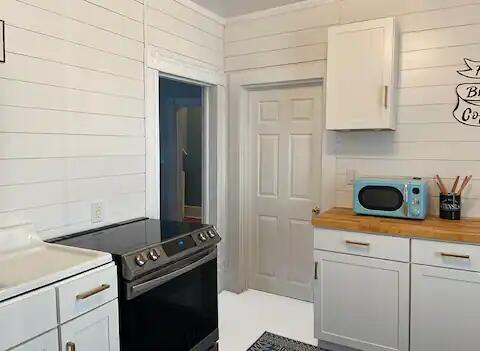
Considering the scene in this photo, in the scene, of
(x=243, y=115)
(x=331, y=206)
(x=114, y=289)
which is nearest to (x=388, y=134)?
(x=331, y=206)

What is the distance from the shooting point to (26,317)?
1.37 m

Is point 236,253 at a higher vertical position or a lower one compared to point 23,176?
lower

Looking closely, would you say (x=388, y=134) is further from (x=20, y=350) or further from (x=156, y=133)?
(x=20, y=350)

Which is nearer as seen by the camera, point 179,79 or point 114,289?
point 114,289

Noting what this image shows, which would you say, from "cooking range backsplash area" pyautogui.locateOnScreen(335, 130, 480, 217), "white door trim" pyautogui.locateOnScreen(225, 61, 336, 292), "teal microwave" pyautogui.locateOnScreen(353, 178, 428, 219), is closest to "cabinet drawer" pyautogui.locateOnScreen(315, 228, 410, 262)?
"teal microwave" pyautogui.locateOnScreen(353, 178, 428, 219)

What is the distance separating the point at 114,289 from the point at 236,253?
6.42 feet

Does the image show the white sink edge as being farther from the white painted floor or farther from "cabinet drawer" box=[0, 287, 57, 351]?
the white painted floor

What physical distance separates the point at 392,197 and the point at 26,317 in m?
2.15

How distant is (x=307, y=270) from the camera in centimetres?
342

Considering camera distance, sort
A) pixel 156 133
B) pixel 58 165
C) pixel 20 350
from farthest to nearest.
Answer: pixel 156 133, pixel 58 165, pixel 20 350

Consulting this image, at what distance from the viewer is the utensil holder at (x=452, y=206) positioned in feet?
8.22

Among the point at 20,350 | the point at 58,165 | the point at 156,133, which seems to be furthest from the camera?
the point at 156,133

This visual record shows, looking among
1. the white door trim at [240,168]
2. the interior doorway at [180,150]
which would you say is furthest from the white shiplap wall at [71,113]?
the interior doorway at [180,150]

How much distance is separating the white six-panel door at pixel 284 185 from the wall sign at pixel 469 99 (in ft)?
3.39
